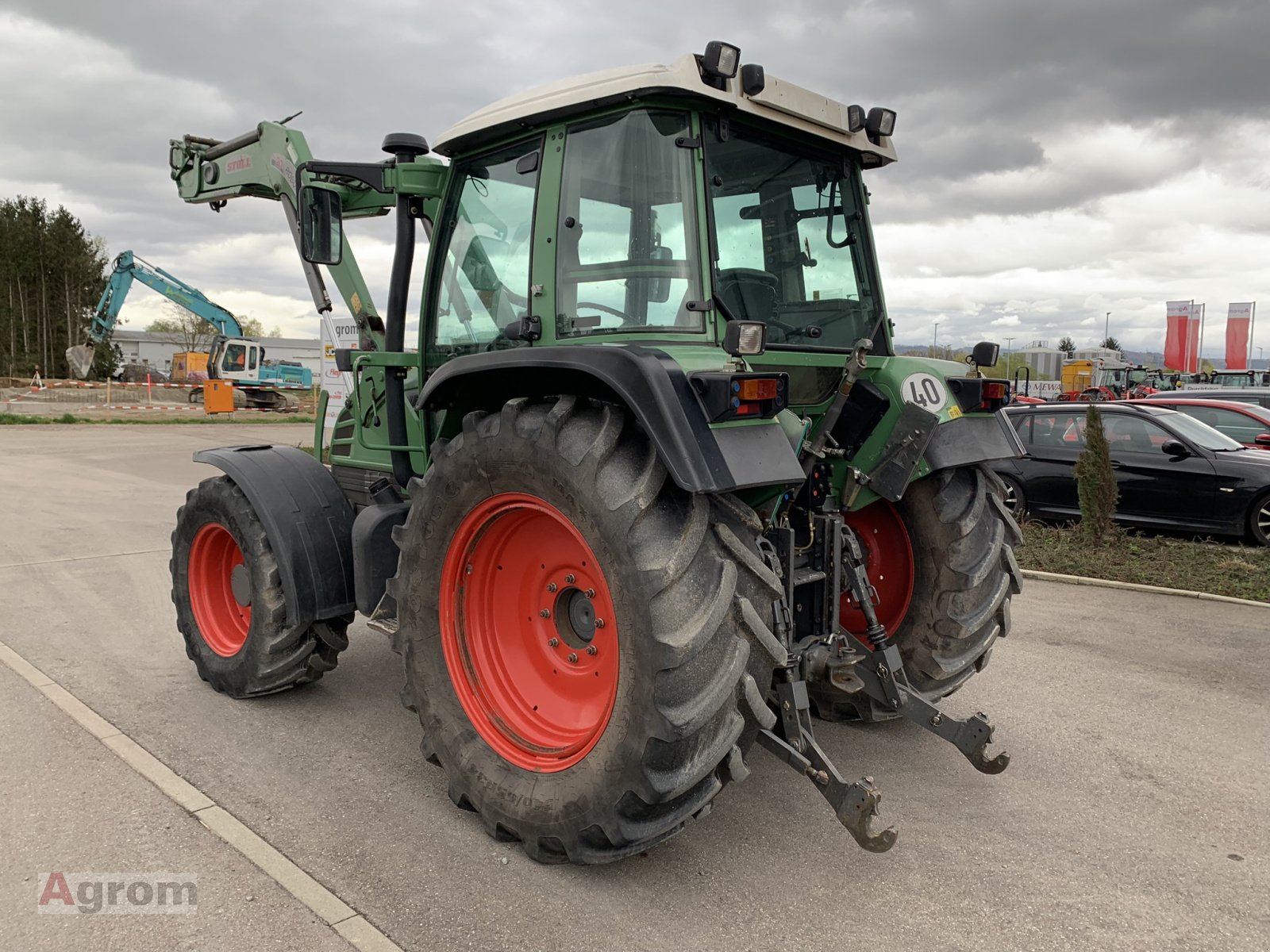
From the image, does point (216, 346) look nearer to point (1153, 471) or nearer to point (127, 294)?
point (127, 294)

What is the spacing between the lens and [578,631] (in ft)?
10.5

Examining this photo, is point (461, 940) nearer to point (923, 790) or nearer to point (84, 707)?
point (923, 790)

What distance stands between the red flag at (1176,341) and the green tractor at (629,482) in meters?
41.8

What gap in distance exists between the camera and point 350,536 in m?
4.17

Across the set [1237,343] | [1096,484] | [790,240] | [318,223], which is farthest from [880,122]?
[1237,343]

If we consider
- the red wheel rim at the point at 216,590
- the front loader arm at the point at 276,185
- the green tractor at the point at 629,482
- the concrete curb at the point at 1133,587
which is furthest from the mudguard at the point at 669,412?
the concrete curb at the point at 1133,587

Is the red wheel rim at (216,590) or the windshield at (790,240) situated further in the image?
the red wheel rim at (216,590)

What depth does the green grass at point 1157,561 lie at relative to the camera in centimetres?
728

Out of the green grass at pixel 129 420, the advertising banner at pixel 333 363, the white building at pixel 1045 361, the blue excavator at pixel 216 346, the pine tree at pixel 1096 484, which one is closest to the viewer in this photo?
the advertising banner at pixel 333 363

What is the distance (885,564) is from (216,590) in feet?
11.1

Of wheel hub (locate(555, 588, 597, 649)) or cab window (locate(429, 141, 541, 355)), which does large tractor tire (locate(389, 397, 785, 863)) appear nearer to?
wheel hub (locate(555, 588, 597, 649))

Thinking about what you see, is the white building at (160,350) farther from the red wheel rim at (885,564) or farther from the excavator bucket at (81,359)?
the red wheel rim at (885,564)

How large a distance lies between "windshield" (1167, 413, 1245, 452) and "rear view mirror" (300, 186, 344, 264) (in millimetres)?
8670

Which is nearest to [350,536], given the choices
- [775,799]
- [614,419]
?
[614,419]
